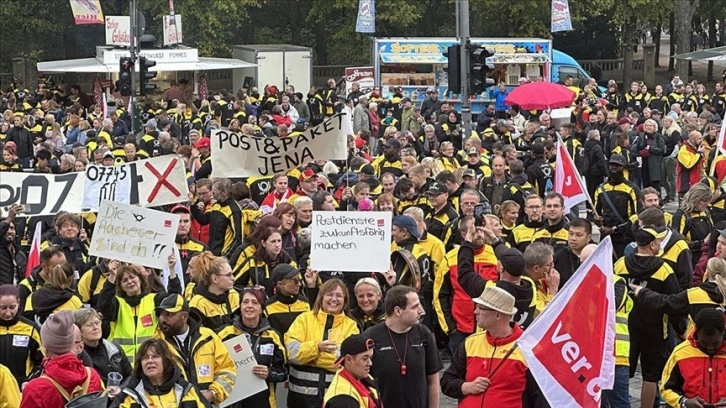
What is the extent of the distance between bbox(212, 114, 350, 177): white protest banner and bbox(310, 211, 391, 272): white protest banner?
5125 millimetres

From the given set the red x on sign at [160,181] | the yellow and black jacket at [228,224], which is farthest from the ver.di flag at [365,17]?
the yellow and black jacket at [228,224]

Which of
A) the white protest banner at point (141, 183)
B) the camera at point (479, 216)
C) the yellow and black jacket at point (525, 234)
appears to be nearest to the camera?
the camera at point (479, 216)

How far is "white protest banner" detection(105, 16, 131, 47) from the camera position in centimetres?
3969

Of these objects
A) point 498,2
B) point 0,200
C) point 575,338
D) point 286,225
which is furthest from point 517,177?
point 498,2

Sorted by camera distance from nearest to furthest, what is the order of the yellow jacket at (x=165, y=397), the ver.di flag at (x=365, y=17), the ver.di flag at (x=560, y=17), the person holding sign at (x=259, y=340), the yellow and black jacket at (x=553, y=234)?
1. the yellow jacket at (x=165, y=397)
2. the person holding sign at (x=259, y=340)
3. the yellow and black jacket at (x=553, y=234)
4. the ver.di flag at (x=560, y=17)
5. the ver.di flag at (x=365, y=17)

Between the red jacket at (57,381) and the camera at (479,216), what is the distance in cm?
458

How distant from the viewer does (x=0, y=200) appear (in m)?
13.2

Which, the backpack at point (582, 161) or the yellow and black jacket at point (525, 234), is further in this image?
the backpack at point (582, 161)

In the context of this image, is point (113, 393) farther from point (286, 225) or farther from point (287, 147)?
point (287, 147)

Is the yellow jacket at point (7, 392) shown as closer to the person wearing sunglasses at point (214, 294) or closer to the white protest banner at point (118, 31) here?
the person wearing sunglasses at point (214, 294)

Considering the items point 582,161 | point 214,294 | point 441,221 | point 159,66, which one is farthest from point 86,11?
point 214,294

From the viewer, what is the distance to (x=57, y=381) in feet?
24.6

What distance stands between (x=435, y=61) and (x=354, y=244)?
98.5 ft

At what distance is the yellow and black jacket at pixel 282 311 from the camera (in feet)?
30.8
